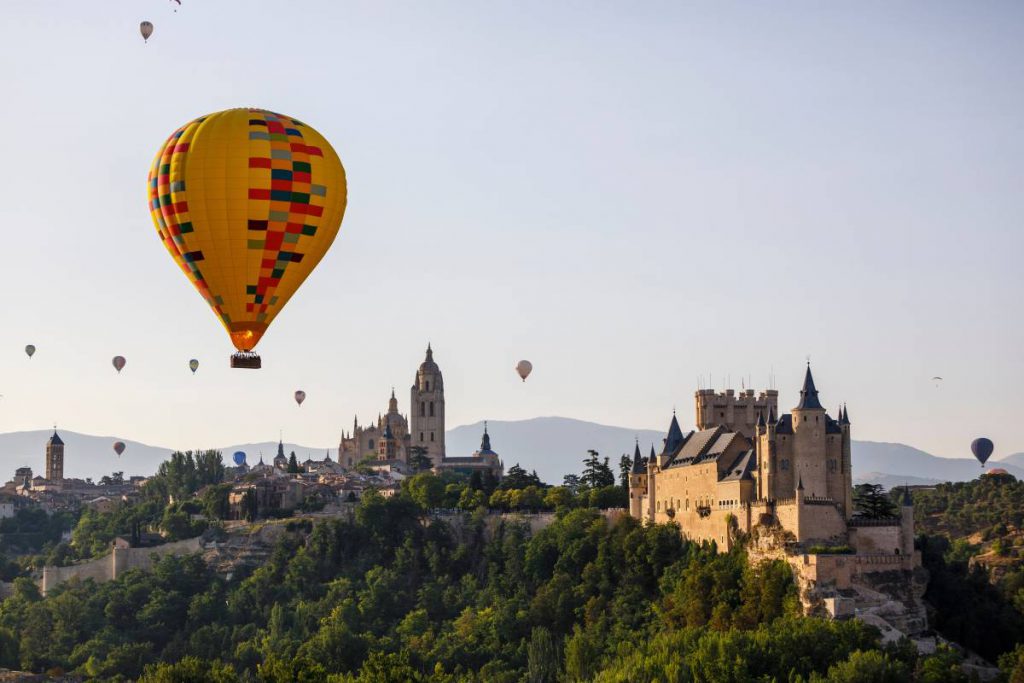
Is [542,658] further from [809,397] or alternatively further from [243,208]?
[243,208]

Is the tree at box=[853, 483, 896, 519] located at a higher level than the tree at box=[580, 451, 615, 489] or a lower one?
lower

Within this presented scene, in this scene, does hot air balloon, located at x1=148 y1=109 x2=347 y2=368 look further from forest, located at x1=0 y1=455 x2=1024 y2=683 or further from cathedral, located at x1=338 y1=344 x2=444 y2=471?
cathedral, located at x1=338 y1=344 x2=444 y2=471

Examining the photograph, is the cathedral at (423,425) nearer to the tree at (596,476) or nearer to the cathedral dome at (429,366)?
the cathedral dome at (429,366)

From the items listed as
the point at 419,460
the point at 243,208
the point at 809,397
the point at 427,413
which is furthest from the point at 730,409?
the point at 427,413

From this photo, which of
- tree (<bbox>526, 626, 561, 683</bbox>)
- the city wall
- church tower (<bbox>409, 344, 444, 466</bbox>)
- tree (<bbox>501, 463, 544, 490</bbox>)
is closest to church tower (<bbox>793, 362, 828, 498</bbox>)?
tree (<bbox>526, 626, 561, 683</bbox>)

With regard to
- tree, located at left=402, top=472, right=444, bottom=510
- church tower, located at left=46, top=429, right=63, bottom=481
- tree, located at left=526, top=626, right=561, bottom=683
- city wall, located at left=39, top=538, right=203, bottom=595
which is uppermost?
church tower, located at left=46, top=429, right=63, bottom=481

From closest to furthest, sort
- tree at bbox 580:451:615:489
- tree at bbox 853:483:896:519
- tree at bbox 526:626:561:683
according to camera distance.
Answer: tree at bbox 853:483:896:519 < tree at bbox 526:626:561:683 < tree at bbox 580:451:615:489

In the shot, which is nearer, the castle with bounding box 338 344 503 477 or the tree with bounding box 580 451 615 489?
the tree with bounding box 580 451 615 489

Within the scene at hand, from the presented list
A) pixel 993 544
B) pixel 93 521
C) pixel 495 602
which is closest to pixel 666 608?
pixel 495 602
